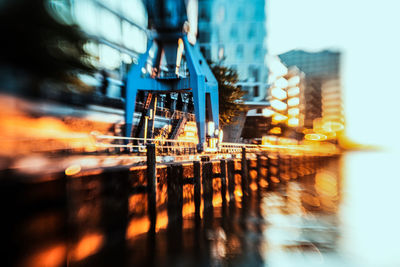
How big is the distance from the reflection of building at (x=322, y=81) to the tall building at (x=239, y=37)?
2621 inches

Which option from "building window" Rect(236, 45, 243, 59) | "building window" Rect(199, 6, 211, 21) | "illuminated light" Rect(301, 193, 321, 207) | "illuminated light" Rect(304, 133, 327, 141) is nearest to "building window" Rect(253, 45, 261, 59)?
"building window" Rect(236, 45, 243, 59)

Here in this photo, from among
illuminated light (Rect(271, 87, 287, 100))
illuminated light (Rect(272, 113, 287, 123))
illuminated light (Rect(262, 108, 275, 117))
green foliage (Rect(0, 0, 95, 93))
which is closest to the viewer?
green foliage (Rect(0, 0, 95, 93))

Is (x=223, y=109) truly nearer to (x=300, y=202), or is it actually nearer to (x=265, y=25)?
(x=300, y=202)

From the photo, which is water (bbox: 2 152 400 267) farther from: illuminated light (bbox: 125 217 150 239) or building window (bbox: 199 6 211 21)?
building window (bbox: 199 6 211 21)

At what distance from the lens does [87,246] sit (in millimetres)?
5980

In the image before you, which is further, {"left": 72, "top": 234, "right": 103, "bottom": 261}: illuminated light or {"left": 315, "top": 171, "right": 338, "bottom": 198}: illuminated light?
{"left": 315, "top": 171, "right": 338, "bottom": 198}: illuminated light

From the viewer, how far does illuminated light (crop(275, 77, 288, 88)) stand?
82.8 m

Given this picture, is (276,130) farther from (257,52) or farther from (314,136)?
(257,52)

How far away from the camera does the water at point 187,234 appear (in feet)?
16.0

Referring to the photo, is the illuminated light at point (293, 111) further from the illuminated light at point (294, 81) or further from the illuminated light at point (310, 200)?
the illuminated light at point (310, 200)

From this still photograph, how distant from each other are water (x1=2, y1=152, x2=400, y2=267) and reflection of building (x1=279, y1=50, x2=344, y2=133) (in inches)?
3973

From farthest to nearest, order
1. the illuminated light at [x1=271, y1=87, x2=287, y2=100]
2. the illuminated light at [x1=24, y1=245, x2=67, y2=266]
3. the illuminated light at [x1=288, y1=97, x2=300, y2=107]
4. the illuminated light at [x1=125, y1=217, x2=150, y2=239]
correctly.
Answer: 1. the illuminated light at [x1=288, y1=97, x2=300, y2=107]
2. the illuminated light at [x1=271, y1=87, x2=287, y2=100]
3. the illuminated light at [x1=125, y1=217, x2=150, y2=239]
4. the illuminated light at [x1=24, y1=245, x2=67, y2=266]

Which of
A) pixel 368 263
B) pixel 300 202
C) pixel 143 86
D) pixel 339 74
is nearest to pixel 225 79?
pixel 143 86

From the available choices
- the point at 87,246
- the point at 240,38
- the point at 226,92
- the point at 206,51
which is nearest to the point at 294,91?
the point at 240,38
